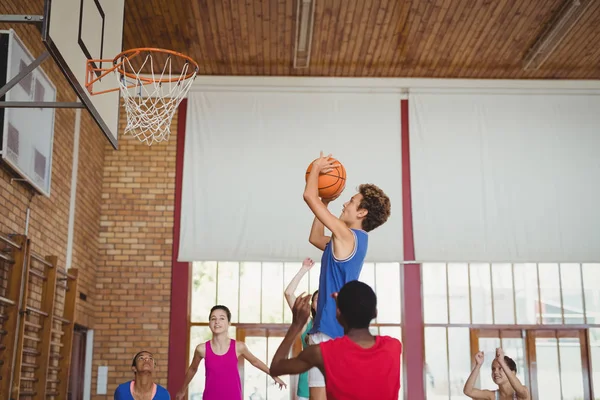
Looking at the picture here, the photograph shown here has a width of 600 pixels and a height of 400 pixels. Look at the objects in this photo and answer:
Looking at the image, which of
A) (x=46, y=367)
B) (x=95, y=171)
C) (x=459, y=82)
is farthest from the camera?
(x=459, y=82)

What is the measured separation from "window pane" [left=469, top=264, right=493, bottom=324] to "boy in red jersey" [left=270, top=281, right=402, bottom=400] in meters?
8.04

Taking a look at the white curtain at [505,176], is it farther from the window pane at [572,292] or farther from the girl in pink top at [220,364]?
the girl in pink top at [220,364]

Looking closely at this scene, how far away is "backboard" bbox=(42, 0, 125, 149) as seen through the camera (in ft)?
18.5

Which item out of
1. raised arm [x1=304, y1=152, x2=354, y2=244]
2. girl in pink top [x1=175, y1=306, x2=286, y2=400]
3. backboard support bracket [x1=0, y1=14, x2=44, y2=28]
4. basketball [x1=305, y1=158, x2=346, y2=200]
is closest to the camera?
raised arm [x1=304, y1=152, x2=354, y2=244]

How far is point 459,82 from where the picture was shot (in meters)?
11.7

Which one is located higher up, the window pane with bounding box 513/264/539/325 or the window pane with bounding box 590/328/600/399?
the window pane with bounding box 513/264/539/325

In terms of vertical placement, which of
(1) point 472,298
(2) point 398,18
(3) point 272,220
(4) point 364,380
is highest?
(2) point 398,18

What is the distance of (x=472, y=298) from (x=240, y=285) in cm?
340

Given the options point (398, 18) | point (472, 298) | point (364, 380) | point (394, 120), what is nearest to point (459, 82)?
point (394, 120)

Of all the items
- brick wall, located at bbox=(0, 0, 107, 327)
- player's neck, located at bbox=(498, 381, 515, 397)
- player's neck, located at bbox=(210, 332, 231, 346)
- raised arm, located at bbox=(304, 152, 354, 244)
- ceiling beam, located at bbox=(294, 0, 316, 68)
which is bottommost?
player's neck, located at bbox=(498, 381, 515, 397)

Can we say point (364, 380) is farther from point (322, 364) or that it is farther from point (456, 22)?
point (456, 22)

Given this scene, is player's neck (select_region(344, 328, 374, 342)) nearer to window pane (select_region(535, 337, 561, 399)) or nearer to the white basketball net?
the white basketball net

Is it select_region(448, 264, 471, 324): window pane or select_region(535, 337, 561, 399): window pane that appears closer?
select_region(535, 337, 561, 399): window pane

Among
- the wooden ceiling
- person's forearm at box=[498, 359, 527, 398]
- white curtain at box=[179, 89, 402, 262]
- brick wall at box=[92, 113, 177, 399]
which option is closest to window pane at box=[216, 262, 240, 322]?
white curtain at box=[179, 89, 402, 262]
